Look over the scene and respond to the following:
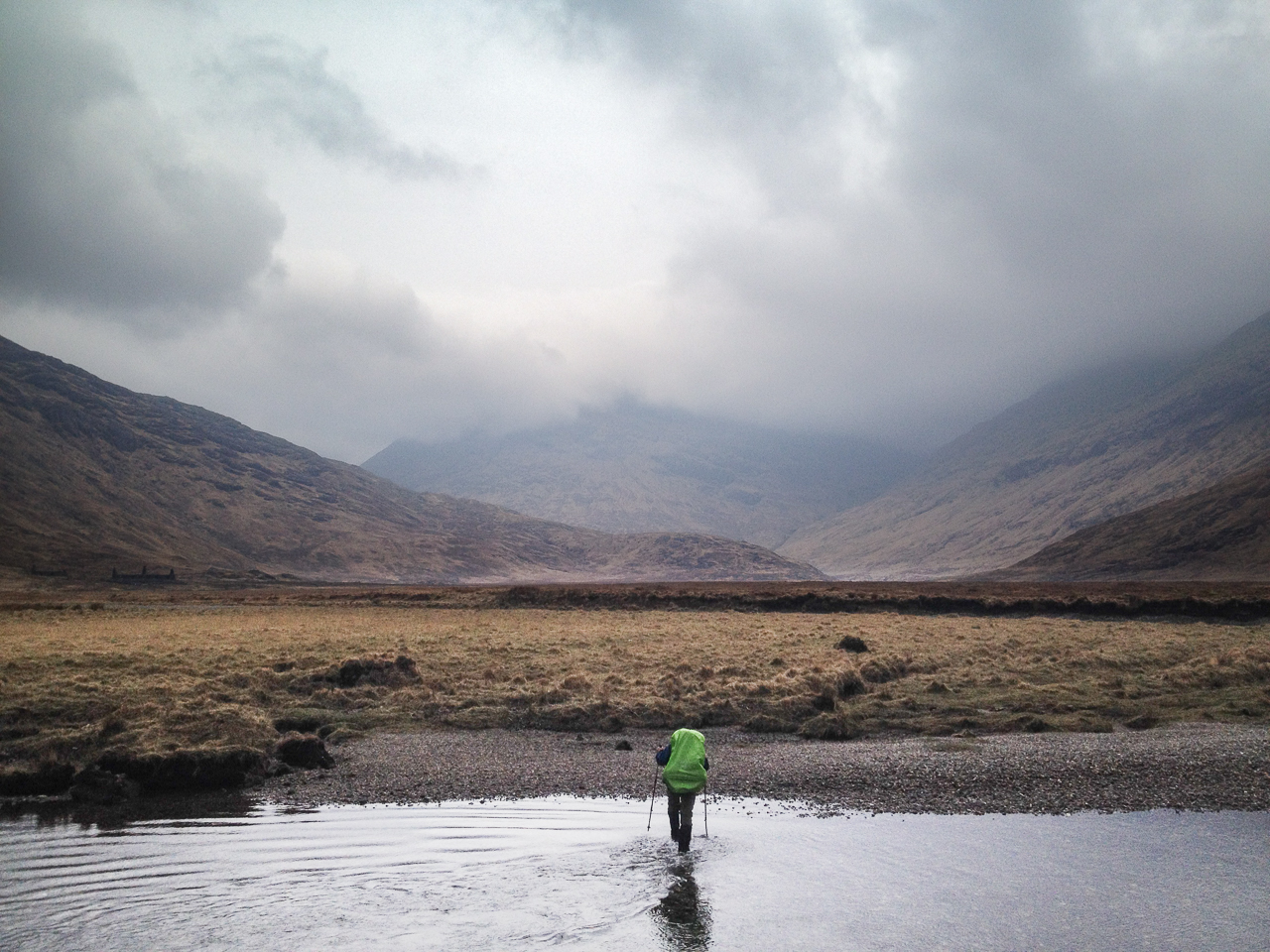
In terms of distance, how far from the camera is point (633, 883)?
14.9m

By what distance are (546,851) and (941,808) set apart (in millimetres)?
9521

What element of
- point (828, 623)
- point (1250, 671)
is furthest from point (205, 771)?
point (828, 623)

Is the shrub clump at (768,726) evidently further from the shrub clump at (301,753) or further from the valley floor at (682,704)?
the shrub clump at (301,753)

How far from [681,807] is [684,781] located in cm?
64

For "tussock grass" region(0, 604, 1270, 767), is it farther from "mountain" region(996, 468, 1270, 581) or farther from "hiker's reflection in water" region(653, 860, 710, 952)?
"mountain" region(996, 468, 1270, 581)

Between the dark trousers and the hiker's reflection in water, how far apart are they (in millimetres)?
1144

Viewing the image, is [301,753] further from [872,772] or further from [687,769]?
[872,772]

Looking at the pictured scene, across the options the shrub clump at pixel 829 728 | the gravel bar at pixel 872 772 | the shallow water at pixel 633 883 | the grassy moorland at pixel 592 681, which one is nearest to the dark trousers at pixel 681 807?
the shallow water at pixel 633 883

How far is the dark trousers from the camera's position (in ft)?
53.8

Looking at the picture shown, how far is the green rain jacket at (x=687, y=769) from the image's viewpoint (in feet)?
53.4

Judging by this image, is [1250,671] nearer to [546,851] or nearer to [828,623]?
[828,623]

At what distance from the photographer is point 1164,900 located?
1369 cm

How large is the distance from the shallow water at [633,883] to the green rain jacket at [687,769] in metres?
1.39

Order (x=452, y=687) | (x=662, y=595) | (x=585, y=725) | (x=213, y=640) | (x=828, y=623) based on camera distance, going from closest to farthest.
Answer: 1. (x=585, y=725)
2. (x=452, y=687)
3. (x=213, y=640)
4. (x=828, y=623)
5. (x=662, y=595)
